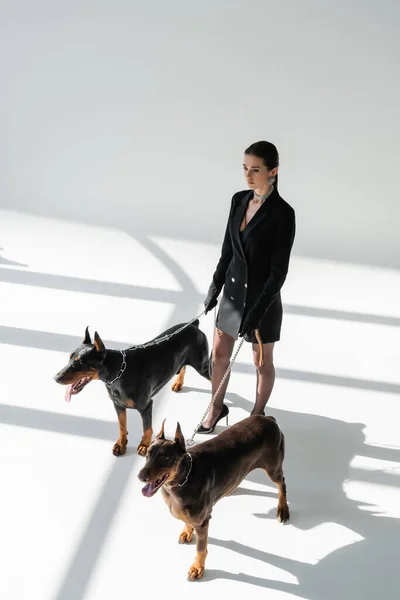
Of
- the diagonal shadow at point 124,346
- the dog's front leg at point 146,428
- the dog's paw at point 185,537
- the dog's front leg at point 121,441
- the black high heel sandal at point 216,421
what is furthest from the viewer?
the diagonal shadow at point 124,346

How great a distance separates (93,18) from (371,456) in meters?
4.92

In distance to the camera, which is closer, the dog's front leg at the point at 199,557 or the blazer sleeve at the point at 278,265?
the dog's front leg at the point at 199,557

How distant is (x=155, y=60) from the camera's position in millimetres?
7375

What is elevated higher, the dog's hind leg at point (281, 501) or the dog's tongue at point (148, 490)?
the dog's tongue at point (148, 490)

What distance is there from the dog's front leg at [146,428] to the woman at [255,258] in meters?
0.51

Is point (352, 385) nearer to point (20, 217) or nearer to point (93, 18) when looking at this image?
point (20, 217)

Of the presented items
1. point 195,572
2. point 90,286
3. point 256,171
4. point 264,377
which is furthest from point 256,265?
point 90,286

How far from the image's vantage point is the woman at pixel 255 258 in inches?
150

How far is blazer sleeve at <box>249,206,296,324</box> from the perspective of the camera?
12.7 feet

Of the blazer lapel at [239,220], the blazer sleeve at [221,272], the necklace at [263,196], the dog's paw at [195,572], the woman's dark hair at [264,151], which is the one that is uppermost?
the woman's dark hair at [264,151]

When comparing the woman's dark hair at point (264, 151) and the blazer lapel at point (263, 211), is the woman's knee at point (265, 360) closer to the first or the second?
the blazer lapel at point (263, 211)

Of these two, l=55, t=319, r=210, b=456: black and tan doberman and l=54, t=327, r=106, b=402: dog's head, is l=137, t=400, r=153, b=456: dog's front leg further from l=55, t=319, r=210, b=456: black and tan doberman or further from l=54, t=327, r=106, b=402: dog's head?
l=54, t=327, r=106, b=402: dog's head

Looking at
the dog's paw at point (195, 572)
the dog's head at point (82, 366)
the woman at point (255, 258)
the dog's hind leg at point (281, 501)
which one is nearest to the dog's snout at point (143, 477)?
the dog's paw at point (195, 572)

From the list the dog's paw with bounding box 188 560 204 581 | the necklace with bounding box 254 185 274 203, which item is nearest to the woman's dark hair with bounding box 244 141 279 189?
the necklace with bounding box 254 185 274 203
